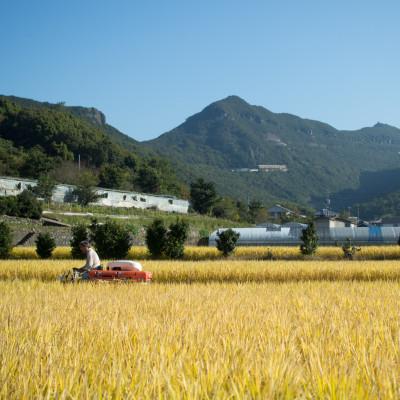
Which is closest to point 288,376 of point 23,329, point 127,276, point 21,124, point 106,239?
point 23,329

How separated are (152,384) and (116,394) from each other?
0.85 ft

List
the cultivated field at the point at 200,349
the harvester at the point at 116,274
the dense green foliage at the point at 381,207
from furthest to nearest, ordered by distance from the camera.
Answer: the dense green foliage at the point at 381,207, the harvester at the point at 116,274, the cultivated field at the point at 200,349

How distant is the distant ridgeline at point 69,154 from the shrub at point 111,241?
150 feet

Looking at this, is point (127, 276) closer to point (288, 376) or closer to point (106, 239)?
point (288, 376)

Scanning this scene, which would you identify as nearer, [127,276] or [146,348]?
[146,348]

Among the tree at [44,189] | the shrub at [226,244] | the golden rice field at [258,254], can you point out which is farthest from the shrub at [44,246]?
the tree at [44,189]

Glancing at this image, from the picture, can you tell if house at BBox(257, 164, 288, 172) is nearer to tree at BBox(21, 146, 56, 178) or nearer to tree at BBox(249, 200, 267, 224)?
tree at BBox(249, 200, 267, 224)

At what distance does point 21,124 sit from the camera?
3883 inches

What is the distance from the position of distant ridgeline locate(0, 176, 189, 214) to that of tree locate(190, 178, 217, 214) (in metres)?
4.88

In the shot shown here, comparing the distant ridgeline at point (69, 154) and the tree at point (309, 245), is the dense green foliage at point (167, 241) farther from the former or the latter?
the distant ridgeline at point (69, 154)

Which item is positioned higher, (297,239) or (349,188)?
(349,188)

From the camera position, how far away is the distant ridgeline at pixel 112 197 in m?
60.0

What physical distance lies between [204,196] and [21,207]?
38.0m

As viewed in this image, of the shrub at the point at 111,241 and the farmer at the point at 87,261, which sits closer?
the farmer at the point at 87,261
